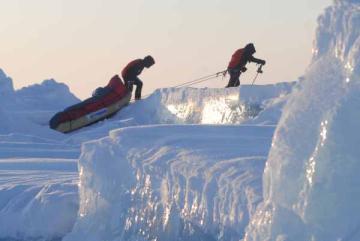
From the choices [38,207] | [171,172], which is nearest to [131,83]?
[38,207]

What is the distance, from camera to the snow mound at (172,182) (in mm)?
5227

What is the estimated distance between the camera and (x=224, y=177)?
5340mm

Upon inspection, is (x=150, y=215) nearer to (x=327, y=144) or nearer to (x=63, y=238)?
(x=63, y=238)

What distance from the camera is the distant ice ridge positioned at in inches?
145

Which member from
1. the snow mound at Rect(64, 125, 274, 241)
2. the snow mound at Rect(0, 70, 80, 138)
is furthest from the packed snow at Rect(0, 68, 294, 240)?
the snow mound at Rect(0, 70, 80, 138)

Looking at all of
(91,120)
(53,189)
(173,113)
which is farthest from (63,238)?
(91,120)

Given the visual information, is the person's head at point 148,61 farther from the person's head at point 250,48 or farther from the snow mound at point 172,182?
the snow mound at point 172,182

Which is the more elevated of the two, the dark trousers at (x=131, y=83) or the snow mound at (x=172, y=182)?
the dark trousers at (x=131, y=83)

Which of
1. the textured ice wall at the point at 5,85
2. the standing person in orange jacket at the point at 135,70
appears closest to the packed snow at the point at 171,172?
the standing person in orange jacket at the point at 135,70

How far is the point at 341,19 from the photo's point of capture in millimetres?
3762

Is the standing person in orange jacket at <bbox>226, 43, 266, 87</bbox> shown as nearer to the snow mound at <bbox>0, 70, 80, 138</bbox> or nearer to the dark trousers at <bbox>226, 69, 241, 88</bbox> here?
the dark trousers at <bbox>226, 69, 241, 88</bbox>

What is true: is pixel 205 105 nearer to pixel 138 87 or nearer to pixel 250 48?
pixel 250 48

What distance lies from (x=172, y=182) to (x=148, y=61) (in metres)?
13.3

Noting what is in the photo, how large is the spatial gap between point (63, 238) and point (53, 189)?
3.81ft
